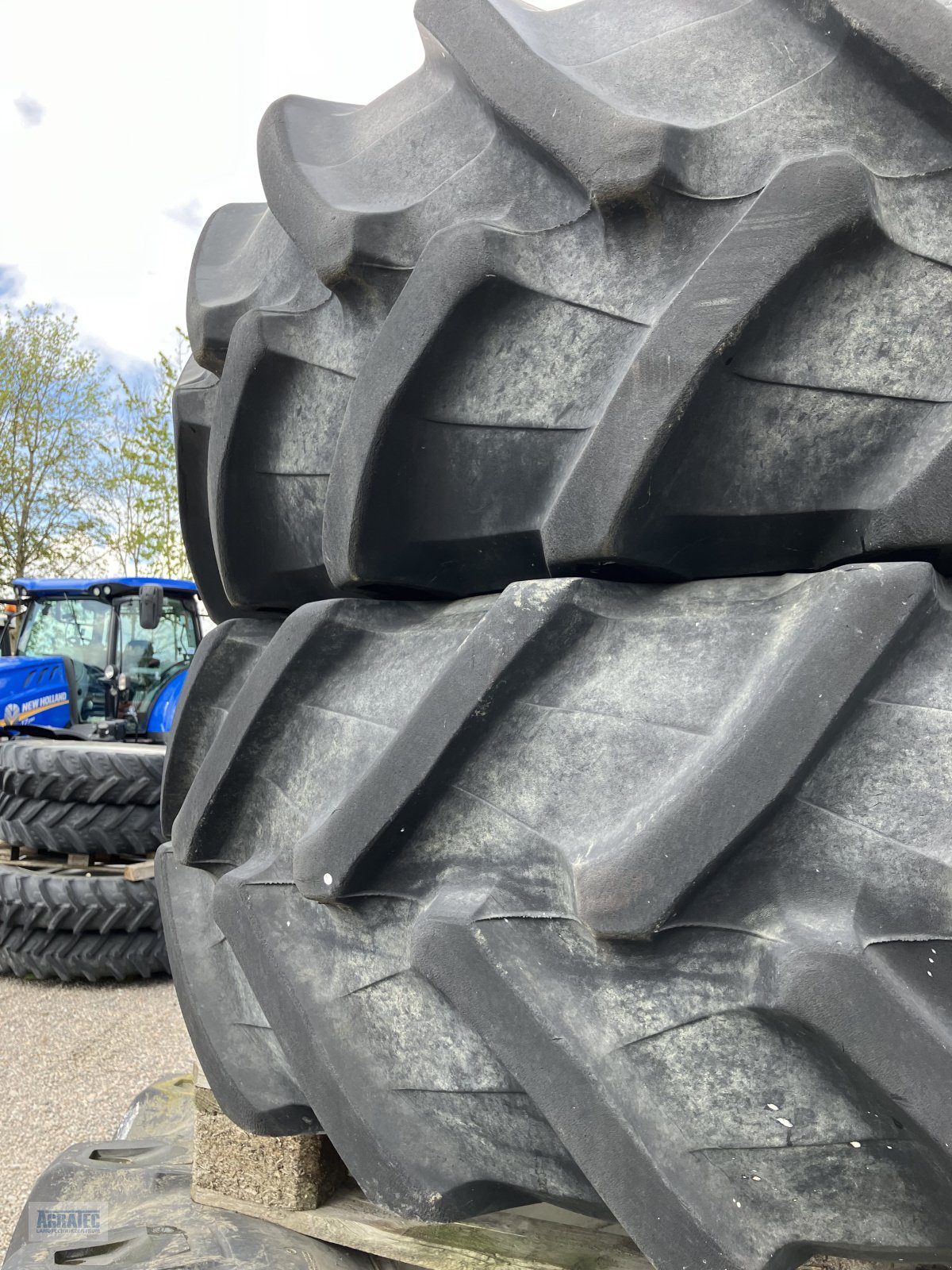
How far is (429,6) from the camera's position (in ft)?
2.79

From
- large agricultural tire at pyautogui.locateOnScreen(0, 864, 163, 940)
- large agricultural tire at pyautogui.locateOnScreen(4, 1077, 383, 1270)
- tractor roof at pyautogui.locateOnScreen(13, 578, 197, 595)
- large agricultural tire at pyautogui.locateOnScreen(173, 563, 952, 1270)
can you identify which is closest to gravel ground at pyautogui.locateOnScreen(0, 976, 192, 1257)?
large agricultural tire at pyautogui.locateOnScreen(0, 864, 163, 940)

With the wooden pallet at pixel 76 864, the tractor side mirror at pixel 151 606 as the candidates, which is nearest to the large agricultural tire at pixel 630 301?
the wooden pallet at pixel 76 864

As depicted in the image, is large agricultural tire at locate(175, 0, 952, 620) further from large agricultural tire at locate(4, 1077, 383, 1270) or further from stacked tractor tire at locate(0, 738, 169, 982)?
stacked tractor tire at locate(0, 738, 169, 982)

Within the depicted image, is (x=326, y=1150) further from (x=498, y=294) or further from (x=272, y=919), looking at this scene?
(x=498, y=294)

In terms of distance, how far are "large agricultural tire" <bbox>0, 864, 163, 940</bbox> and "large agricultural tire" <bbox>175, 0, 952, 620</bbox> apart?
4093mm

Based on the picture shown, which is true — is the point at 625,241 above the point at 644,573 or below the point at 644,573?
above

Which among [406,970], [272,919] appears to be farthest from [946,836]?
[272,919]

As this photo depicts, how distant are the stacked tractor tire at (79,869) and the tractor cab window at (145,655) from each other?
310 centimetres

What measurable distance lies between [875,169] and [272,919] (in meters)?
0.79

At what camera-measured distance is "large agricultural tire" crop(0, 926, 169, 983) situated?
4598 mm

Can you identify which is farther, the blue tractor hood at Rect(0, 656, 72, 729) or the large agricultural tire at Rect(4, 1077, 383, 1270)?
the blue tractor hood at Rect(0, 656, 72, 729)

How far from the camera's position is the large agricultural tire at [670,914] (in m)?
0.64

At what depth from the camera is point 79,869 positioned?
4.86 m

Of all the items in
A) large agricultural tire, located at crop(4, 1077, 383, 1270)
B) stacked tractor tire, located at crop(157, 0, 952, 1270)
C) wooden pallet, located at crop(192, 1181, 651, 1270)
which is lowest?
large agricultural tire, located at crop(4, 1077, 383, 1270)
